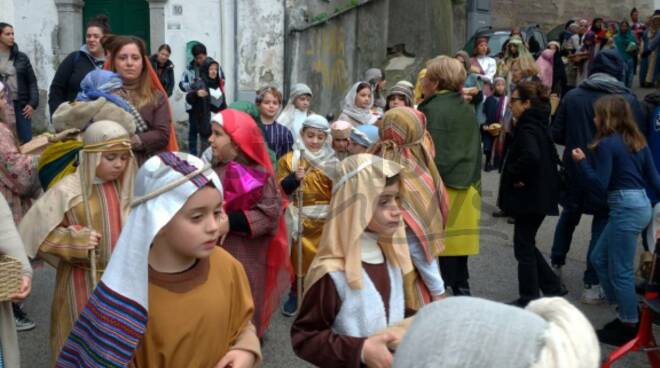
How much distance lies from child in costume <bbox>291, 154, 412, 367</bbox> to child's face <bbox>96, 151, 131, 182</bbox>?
1339 mm

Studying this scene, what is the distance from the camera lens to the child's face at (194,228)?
107 inches

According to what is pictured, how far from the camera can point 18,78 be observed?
9.20 m

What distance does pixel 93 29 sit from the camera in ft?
22.7

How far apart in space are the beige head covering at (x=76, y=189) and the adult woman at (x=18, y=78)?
5.43 m

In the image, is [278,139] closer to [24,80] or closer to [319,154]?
[319,154]

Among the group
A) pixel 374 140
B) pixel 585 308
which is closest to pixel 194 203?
pixel 374 140

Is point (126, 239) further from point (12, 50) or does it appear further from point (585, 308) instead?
point (12, 50)

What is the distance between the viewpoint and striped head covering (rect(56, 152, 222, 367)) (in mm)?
2594

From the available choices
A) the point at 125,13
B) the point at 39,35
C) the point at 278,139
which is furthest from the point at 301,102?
the point at 39,35

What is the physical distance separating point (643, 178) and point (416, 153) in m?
1.65

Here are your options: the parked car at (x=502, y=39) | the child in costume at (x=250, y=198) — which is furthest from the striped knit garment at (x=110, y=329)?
the parked car at (x=502, y=39)

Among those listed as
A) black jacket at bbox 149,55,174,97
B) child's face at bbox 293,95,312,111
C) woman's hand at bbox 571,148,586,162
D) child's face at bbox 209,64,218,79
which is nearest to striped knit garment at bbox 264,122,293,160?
child's face at bbox 293,95,312,111

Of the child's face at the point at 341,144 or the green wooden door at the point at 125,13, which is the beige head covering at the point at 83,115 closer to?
the child's face at the point at 341,144

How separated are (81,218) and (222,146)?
933 mm
